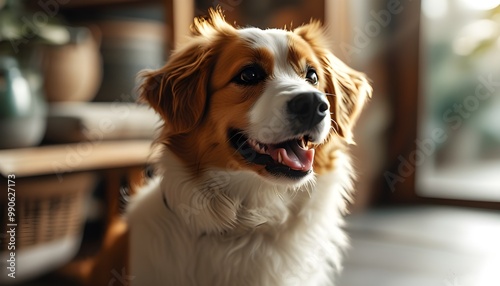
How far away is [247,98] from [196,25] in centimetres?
29

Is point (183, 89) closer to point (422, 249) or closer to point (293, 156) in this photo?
point (293, 156)

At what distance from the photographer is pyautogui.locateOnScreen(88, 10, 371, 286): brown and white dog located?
37.7 inches

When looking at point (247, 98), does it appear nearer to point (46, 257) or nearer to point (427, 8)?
point (46, 257)

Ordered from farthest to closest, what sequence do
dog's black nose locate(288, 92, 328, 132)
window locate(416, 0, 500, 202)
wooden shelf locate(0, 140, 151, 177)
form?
window locate(416, 0, 500, 202), wooden shelf locate(0, 140, 151, 177), dog's black nose locate(288, 92, 328, 132)

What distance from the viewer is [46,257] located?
5.40 ft

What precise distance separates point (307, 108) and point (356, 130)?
1.33 m

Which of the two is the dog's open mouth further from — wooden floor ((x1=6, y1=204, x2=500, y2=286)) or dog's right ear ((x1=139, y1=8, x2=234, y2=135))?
wooden floor ((x1=6, y1=204, x2=500, y2=286))

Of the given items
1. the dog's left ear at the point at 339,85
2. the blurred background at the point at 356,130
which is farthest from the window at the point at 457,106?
the dog's left ear at the point at 339,85

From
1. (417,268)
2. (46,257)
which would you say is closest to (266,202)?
(417,268)

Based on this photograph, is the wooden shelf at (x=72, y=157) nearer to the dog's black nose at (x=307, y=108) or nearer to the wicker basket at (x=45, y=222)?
the wicker basket at (x=45, y=222)

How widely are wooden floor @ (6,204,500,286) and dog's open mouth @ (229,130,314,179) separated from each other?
2.62 feet

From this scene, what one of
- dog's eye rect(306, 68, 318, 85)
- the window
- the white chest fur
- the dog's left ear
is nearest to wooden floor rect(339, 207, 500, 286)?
the window

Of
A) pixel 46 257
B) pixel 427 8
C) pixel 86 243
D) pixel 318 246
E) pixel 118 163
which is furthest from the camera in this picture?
pixel 427 8

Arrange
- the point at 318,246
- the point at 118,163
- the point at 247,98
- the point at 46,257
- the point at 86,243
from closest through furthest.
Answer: the point at 247,98, the point at 318,246, the point at 46,257, the point at 118,163, the point at 86,243
